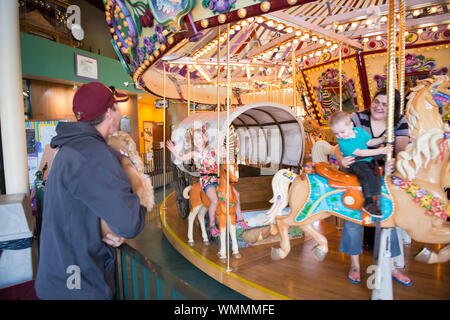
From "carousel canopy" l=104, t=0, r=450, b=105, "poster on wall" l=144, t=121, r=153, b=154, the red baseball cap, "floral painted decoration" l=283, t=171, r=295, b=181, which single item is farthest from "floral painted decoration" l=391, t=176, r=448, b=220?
"poster on wall" l=144, t=121, r=153, b=154

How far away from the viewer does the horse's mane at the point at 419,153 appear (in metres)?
2.06

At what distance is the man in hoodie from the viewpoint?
3.85 ft

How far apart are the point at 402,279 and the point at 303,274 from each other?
0.83 metres

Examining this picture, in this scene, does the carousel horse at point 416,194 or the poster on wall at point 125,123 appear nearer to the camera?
the carousel horse at point 416,194

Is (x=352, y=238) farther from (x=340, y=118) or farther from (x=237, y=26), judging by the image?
(x=237, y=26)

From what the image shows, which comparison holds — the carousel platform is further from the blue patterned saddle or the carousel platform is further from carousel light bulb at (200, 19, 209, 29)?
carousel light bulb at (200, 19, 209, 29)

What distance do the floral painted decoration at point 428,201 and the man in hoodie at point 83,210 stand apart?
6.57 ft

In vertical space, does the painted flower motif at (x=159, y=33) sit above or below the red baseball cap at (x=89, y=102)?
above

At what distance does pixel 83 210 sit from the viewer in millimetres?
1265

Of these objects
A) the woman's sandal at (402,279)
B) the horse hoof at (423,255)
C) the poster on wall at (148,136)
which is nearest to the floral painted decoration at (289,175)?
the woman's sandal at (402,279)

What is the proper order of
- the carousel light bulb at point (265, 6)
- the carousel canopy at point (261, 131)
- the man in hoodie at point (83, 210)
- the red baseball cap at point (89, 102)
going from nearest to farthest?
the man in hoodie at point (83, 210), the red baseball cap at point (89, 102), the carousel light bulb at point (265, 6), the carousel canopy at point (261, 131)

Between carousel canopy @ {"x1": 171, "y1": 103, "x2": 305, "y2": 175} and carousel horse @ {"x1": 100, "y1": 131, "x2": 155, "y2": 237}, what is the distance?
1.67 m

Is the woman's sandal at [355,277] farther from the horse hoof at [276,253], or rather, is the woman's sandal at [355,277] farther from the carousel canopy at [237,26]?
the carousel canopy at [237,26]

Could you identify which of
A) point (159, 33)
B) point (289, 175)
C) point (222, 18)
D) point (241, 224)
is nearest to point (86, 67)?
point (159, 33)
